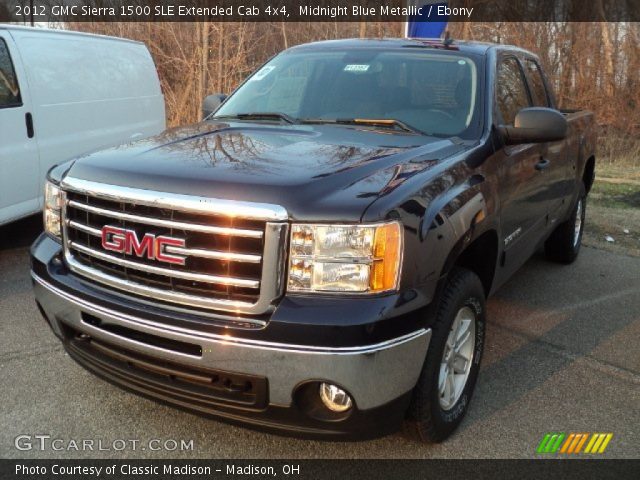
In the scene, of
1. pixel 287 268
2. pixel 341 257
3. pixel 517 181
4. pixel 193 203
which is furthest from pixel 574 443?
pixel 193 203

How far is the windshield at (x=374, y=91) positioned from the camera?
3561 mm

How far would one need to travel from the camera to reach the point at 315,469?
8.91 ft

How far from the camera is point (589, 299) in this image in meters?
4.96

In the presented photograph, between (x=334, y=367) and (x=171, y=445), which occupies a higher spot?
(x=334, y=367)

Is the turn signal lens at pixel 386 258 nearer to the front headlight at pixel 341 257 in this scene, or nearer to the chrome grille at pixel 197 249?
the front headlight at pixel 341 257

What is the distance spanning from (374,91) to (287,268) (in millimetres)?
1839

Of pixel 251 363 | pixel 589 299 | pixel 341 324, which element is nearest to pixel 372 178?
pixel 341 324

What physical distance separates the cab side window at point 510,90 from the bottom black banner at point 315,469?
76.5 inches

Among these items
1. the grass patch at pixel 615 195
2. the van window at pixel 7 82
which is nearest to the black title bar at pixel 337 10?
the grass patch at pixel 615 195

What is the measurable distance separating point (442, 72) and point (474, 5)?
52.4ft

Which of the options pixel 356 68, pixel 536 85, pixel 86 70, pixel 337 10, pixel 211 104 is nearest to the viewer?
pixel 356 68

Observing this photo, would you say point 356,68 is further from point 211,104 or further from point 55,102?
point 55,102

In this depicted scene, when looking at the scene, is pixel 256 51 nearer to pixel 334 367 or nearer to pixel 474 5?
pixel 474 5

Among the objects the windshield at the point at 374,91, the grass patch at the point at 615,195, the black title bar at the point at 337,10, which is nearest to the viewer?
the windshield at the point at 374,91
